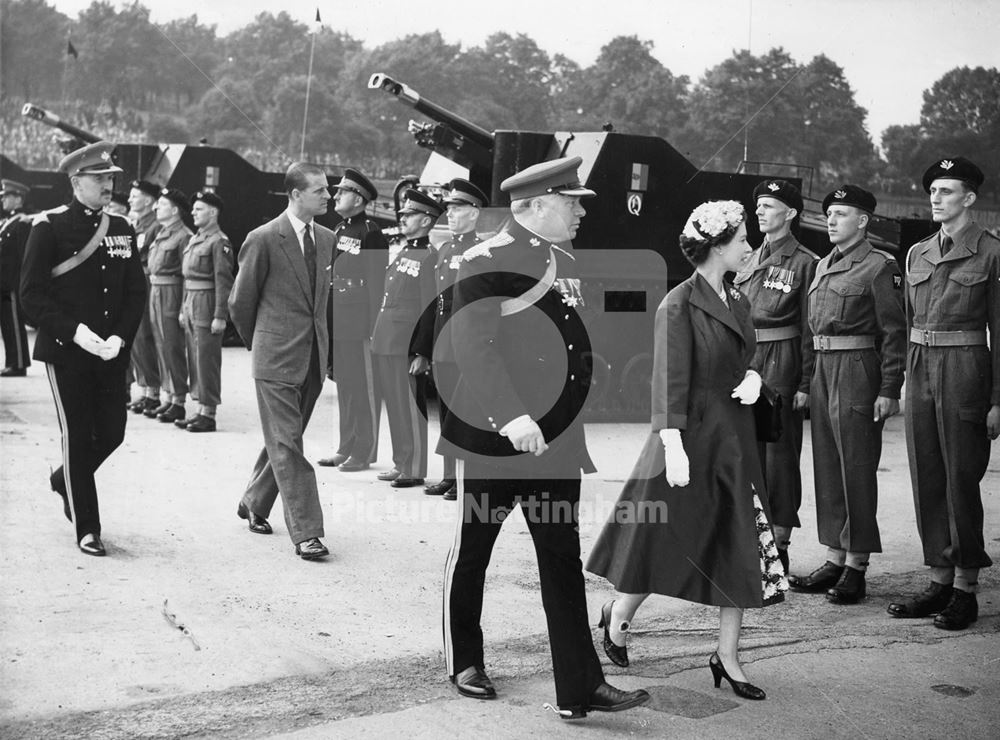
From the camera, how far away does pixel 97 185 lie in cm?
596

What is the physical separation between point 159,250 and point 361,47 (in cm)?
1183

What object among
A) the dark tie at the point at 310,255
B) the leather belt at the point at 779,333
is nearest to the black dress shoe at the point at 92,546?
the dark tie at the point at 310,255

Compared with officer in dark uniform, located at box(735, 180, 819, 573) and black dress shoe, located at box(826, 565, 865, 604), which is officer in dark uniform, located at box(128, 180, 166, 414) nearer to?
officer in dark uniform, located at box(735, 180, 819, 573)

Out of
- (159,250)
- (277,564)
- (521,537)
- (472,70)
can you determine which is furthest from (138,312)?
(472,70)

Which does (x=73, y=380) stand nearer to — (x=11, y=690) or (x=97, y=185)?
(x=97, y=185)

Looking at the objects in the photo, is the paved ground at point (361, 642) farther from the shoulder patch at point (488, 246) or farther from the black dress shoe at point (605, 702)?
the shoulder patch at point (488, 246)

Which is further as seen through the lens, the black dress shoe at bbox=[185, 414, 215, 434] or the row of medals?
the black dress shoe at bbox=[185, 414, 215, 434]

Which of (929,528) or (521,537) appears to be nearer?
(929,528)

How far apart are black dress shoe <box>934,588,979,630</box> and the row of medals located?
1.59 m

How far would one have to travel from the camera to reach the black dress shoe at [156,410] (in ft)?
33.0

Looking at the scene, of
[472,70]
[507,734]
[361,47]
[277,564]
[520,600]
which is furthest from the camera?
[361,47]

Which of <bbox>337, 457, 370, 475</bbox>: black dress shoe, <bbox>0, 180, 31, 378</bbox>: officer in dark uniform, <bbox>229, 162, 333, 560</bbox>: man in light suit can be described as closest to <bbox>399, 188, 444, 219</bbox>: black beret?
<bbox>337, 457, 370, 475</bbox>: black dress shoe

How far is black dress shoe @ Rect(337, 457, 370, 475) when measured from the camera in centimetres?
820

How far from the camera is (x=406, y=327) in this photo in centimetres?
815
